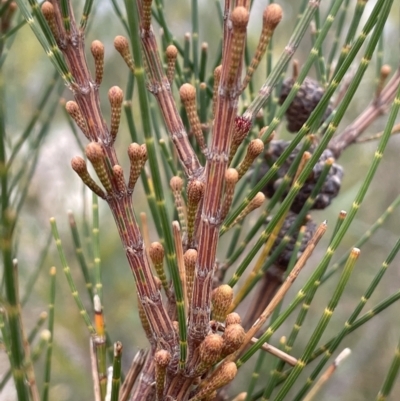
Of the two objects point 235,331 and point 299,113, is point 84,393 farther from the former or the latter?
point 235,331

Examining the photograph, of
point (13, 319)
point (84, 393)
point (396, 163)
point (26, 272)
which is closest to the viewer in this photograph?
point (13, 319)

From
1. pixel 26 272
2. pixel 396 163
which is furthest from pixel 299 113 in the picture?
pixel 396 163

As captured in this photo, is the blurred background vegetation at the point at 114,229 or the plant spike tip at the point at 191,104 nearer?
the plant spike tip at the point at 191,104

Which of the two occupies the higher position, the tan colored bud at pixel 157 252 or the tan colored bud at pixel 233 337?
the tan colored bud at pixel 157 252

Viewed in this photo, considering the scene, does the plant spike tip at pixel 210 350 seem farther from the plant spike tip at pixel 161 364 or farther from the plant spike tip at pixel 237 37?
the plant spike tip at pixel 237 37

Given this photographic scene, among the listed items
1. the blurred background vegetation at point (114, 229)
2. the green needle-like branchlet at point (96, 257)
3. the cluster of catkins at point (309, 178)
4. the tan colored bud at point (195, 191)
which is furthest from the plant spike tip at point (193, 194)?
the blurred background vegetation at point (114, 229)

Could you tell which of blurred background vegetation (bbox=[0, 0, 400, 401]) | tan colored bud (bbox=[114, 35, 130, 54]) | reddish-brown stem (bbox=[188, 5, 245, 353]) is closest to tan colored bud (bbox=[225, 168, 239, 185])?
reddish-brown stem (bbox=[188, 5, 245, 353])

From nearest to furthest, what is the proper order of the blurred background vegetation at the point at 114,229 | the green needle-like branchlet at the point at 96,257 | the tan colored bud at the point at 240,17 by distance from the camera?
the tan colored bud at the point at 240,17 → the green needle-like branchlet at the point at 96,257 → the blurred background vegetation at the point at 114,229
